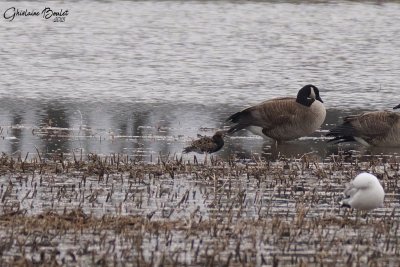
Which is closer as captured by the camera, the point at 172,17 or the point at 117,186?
the point at 117,186

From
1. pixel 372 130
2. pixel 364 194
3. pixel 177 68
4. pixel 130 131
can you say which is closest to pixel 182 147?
pixel 130 131

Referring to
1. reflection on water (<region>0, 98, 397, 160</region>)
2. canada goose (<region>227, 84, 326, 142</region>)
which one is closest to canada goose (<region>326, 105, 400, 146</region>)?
reflection on water (<region>0, 98, 397, 160</region>)

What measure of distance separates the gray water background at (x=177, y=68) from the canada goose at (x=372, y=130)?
8.7 inches

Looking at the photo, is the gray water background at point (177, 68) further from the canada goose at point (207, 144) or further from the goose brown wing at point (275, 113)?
the goose brown wing at point (275, 113)

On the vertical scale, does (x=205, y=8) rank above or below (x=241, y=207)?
above

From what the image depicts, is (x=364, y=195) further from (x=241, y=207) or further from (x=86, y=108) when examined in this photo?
(x=86, y=108)

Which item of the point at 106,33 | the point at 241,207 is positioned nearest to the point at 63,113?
the point at 241,207

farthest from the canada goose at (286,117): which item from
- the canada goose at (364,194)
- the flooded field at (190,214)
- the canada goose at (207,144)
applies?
the canada goose at (364,194)

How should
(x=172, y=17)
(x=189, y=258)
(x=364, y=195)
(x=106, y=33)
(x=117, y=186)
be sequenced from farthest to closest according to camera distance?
(x=172, y=17) < (x=106, y=33) < (x=117, y=186) < (x=364, y=195) < (x=189, y=258)

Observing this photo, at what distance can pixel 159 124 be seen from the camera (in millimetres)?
18094

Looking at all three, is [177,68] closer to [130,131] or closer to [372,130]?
[130,131]

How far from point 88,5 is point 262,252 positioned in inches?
1270

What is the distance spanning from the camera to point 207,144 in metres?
15.4

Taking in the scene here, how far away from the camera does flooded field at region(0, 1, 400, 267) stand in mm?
9359
